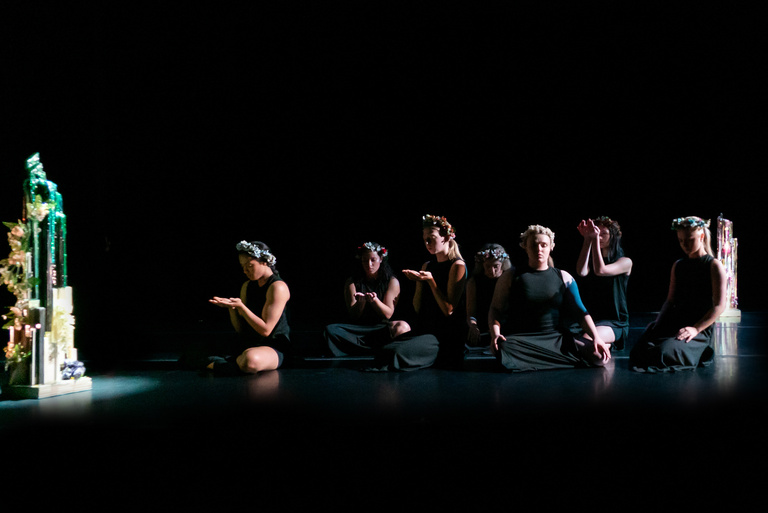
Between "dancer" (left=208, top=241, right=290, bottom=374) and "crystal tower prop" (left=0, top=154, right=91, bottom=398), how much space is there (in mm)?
1047

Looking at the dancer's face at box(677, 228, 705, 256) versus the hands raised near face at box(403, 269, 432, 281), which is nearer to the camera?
the dancer's face at box(677, 228, 705, 256)

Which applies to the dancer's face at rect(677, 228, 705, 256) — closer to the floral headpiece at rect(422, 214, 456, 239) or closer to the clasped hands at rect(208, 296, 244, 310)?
the floral headpiece at rect(422, 214, 456, 239)

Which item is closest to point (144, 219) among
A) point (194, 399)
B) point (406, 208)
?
point (406, 208)

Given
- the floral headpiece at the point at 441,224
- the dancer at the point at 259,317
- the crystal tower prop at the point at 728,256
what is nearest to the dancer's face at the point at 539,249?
the floral headpiece at the point at 441,224

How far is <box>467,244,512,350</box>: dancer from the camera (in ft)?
17.2

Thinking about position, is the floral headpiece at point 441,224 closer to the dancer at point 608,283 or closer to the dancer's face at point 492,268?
the dancer's face at point 492,268

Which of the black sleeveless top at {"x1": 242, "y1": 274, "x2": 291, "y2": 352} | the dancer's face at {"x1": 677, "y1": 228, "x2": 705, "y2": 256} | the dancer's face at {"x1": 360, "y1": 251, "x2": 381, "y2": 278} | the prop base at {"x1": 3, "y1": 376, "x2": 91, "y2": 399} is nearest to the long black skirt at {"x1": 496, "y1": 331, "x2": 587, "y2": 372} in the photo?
the dancer's face at {"x1": 677, "y1": 228, "x2": 705, "y2": 256}

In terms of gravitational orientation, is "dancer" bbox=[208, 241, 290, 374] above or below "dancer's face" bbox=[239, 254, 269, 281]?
below

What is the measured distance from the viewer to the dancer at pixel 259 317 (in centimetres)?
458

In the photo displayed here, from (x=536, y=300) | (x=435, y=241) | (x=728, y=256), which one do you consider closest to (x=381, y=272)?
(x=435, y=241)

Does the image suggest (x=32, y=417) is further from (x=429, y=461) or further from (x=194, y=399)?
(x=429, y=461)

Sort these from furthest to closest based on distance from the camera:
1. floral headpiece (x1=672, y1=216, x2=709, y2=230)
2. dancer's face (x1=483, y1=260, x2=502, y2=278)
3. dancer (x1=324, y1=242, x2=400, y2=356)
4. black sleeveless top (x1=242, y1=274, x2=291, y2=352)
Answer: dancer (x1=324, y1=242, x2=400, y2=356) → dancer's face (x1=483, y1=260, x2=502, y2=278) → black sleeveless top (x1=242, y1=274, x2=291, y2=352) → floral headpiece (x1=672, y1=216, x2=709, y2=230)

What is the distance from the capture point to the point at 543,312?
4789 mm

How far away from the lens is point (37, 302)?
12.5 feet
